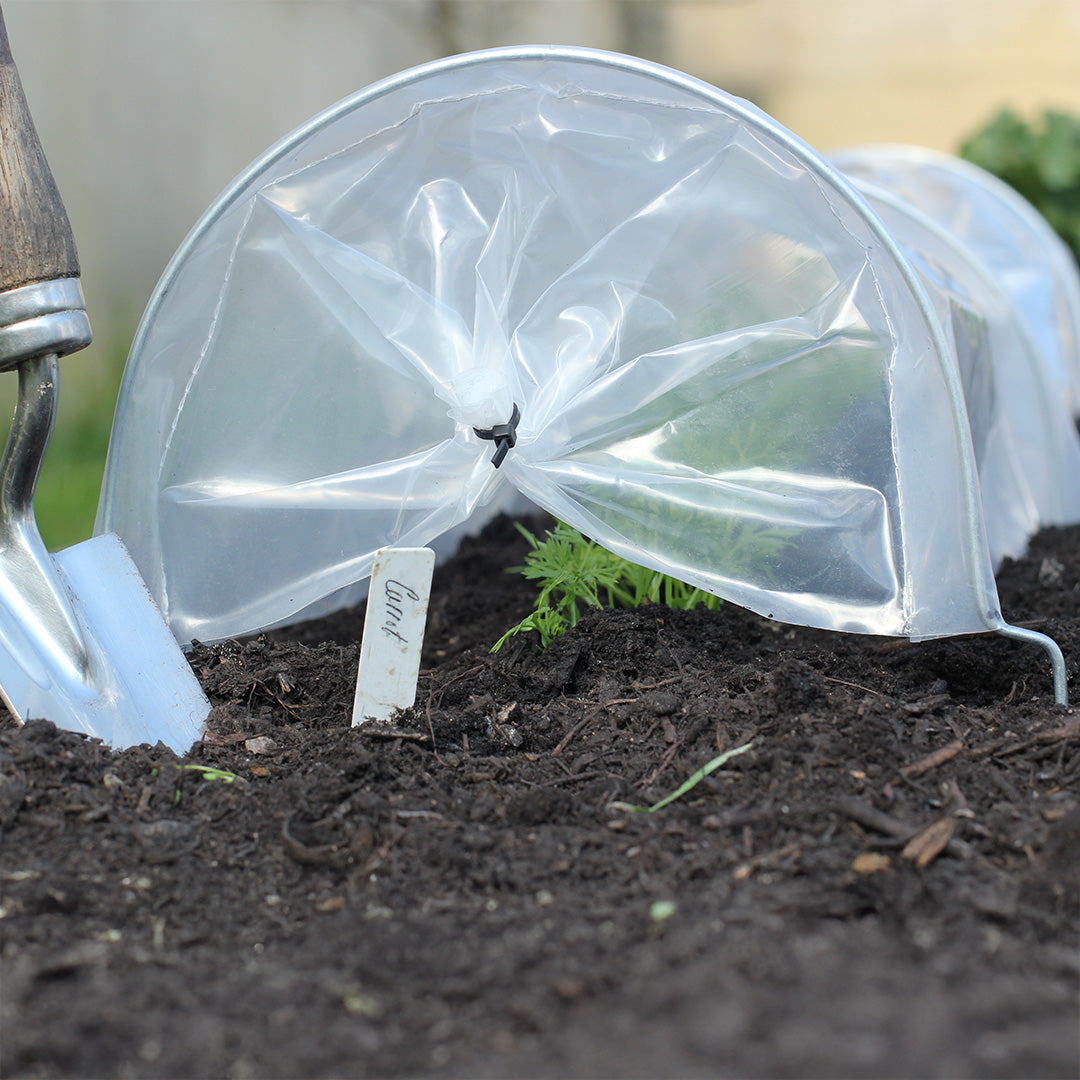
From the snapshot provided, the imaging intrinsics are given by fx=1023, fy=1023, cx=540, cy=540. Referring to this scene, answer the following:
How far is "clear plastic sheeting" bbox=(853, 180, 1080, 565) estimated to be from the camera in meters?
2.46

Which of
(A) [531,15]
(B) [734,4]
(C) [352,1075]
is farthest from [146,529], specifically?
(B) [734,4]

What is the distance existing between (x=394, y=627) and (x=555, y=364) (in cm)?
56

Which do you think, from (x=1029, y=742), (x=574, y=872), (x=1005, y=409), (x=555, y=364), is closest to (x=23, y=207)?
(x=555, y=364)

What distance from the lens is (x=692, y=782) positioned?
1.47 meters

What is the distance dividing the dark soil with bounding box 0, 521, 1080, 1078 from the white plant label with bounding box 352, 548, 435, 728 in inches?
2.4

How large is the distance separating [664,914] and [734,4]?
263 inches

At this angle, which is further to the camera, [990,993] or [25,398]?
[25,398]

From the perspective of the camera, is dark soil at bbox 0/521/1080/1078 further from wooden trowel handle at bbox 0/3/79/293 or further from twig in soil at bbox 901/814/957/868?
wooden trowel handle at bbox 0/3/79/293

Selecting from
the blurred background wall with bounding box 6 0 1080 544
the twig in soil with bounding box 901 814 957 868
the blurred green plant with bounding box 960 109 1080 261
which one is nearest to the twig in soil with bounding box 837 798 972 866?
the twig in soil with bounding box 901 814 957 868

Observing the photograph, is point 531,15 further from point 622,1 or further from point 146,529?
point 146,529

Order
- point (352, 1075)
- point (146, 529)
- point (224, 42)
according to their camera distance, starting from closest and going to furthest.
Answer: point (352, 1075) → point (146, 529) → point (224, 42)

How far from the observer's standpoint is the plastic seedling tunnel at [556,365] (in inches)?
66.2

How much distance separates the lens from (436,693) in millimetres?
1857

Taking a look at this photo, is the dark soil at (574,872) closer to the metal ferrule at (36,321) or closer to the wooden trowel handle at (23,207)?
the metal ferrule at (36,321)
